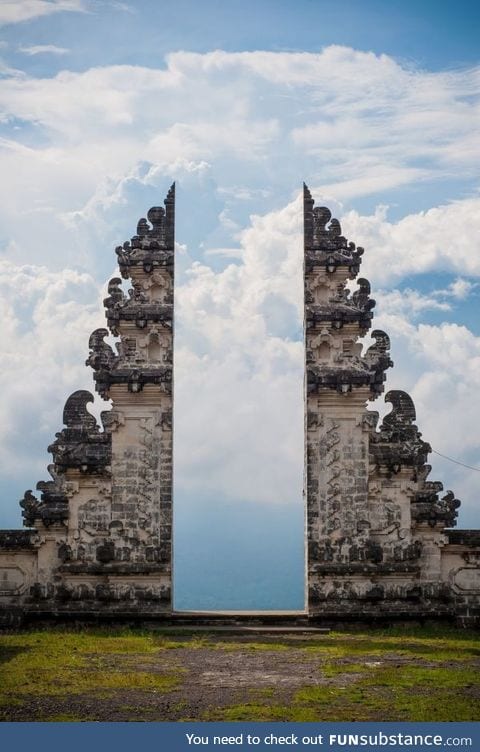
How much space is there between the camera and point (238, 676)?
54.5ft

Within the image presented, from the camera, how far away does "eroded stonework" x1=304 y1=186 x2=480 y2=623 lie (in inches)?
891

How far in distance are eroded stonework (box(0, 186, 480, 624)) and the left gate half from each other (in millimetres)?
26

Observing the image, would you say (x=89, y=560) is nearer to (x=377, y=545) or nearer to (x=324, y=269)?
(x=377, y=545)

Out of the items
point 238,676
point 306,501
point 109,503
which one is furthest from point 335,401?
point 238,676

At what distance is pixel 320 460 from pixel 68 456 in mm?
5354

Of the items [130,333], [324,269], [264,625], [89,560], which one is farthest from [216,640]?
[324,269]

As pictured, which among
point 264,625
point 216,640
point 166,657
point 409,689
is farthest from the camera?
point 264,625

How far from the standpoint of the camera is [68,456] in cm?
2273

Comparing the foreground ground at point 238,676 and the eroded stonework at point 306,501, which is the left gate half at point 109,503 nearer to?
the eroded stonework at point 306,501

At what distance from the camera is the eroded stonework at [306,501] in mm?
22562

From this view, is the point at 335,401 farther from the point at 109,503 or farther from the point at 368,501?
the point at 109,503

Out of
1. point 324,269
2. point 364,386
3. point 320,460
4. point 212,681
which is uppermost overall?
point 324,269

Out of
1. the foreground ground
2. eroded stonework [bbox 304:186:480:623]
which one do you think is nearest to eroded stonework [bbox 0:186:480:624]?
eroded stonework [bbox 304:186:480:623]

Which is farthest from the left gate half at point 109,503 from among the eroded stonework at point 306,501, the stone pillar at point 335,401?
the stone pillar at point 335,401
